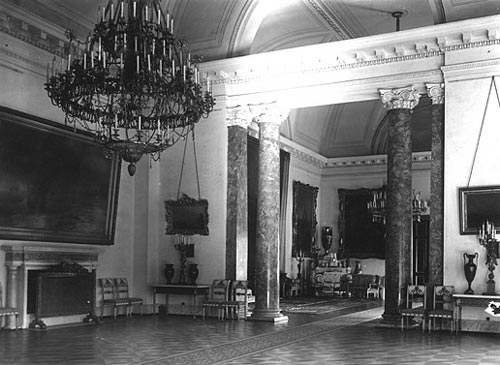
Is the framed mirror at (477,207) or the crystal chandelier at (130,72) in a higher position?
the crystal chandelier at (130,72)

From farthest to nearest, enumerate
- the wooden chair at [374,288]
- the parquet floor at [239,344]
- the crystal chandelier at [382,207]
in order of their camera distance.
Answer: the wooden chair at [374,288] → the crystal chandelier at [382,207] → the parquet floor at [239,344]

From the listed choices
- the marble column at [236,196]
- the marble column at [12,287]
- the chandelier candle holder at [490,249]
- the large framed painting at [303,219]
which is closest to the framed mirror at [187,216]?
the marble column at [236,196]

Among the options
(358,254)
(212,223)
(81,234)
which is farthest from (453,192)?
(358,254)

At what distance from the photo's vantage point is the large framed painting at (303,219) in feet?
69.7

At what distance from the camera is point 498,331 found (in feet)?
37.7

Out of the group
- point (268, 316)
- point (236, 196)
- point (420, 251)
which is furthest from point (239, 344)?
point (420, 251)

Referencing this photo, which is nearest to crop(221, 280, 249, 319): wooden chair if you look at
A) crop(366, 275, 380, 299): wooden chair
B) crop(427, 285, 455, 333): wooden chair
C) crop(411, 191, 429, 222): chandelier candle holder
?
crop(427, 285, 455, 333): wooden chair

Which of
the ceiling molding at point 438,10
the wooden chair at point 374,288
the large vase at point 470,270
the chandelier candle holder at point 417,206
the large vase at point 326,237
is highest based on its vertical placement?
the ceiling molding at point 438,10

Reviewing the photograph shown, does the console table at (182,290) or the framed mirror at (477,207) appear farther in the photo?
the console table at (182,290)

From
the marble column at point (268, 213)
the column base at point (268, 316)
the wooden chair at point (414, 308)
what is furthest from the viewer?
the marble column at point (268, 213)

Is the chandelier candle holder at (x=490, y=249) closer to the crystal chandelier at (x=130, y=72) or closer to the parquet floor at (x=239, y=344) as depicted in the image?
the parquet floor at (x=239, y=344)

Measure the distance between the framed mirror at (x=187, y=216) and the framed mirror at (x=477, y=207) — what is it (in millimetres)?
5517

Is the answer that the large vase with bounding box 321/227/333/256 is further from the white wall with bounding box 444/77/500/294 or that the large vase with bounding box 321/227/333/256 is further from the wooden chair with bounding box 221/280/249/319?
the white wall with bounding box 444/77/500/294

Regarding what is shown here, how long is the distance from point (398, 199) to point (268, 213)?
9.32 ft
